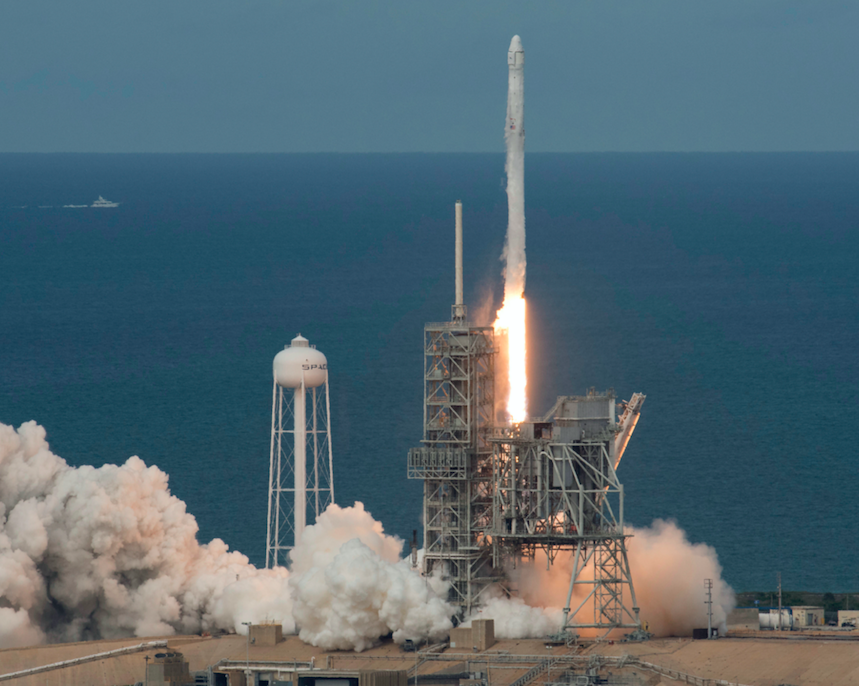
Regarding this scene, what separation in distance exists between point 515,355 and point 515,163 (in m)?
7.83

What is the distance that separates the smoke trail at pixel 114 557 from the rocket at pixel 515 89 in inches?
667

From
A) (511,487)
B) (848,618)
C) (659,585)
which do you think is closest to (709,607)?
(659,585)

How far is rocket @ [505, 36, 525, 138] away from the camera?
7931 cm

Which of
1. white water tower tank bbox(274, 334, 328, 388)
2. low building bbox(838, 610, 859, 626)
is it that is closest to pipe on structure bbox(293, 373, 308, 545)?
white water tower tank bbox(274, 334, 328, 388)

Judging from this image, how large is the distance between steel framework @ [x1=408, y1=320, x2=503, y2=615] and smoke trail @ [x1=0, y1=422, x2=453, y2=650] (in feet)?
10.4

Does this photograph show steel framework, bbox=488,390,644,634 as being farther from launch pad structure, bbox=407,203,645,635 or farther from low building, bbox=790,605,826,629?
low building, bbox=790,605,826,629

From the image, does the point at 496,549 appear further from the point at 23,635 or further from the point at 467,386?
the point at 23,635

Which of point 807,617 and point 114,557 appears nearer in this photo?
point 807,617

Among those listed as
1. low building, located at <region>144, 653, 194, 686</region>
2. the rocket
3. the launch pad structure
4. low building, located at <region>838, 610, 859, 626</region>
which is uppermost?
the rocket

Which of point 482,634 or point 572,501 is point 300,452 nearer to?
point 572,501

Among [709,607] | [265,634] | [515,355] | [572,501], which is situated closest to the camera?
[709,607]

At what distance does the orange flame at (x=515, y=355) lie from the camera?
81.1m

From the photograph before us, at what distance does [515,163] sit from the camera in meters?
80.4

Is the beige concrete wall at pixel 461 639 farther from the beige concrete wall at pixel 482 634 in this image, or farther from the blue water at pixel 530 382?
the blue water at pixel 530 382
